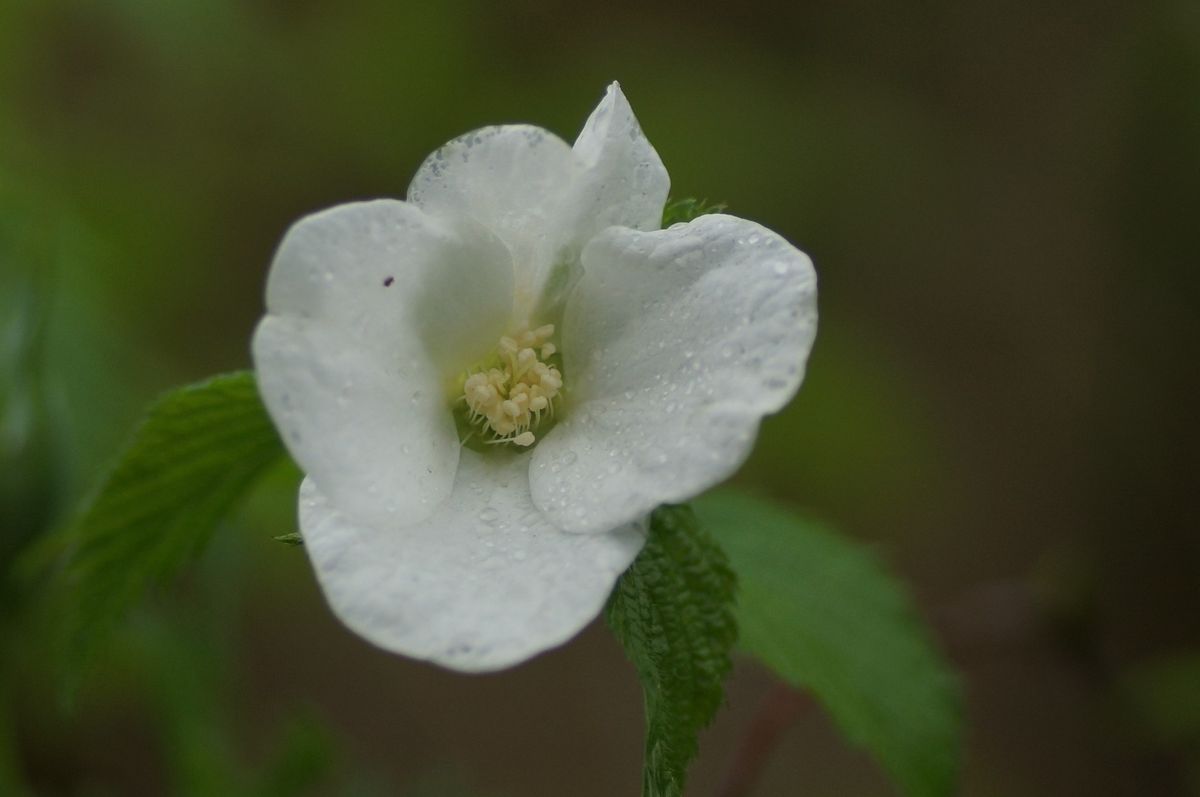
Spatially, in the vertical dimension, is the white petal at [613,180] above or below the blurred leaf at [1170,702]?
above

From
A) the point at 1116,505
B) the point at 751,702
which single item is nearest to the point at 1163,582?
the point at 1116,505

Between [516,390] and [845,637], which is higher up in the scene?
[516,390]

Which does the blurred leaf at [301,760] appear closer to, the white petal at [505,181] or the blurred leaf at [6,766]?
the blurred leaf at [6,766]

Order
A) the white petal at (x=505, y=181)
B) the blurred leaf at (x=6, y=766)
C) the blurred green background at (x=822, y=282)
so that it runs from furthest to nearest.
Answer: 1. the blurred green background at (x=822, y=282)
2. the blurred leaf at (x=6, y=766)
3. the white petal at (x=505, y=181)

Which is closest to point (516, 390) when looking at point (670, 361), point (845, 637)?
point (670, 361)

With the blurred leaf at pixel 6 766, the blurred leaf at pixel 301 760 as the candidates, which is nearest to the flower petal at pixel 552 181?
the blurred leaf at pixel 301 760

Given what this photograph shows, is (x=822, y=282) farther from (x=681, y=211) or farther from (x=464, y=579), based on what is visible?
(x=464, y=579)

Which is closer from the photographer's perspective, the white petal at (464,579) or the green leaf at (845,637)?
the white petal at (464,579)
